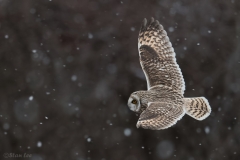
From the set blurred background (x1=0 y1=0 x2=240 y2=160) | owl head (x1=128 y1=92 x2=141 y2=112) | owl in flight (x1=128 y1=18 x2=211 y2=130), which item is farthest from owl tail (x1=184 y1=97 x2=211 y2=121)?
blurred background (x1=0 y1=0 x2=240 y2=160)

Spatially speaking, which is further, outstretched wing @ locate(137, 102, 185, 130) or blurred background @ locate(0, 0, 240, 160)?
blurred background @ locate(0, 0, 240, 160)

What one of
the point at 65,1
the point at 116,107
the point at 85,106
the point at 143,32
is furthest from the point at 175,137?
the point at 65,1

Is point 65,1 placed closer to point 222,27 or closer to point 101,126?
point 101,126

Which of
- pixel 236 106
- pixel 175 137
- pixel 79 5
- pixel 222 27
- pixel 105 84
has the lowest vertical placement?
pixel 175 137

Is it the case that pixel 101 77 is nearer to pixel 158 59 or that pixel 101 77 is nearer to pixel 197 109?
pixel 158 59

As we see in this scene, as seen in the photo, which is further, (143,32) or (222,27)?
(222,27)

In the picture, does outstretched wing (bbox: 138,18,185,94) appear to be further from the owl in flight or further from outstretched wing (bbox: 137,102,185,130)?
outstretched wing (bbox: 137,102,185,130)

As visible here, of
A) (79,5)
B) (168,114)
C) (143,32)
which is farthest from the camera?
(79,5)
